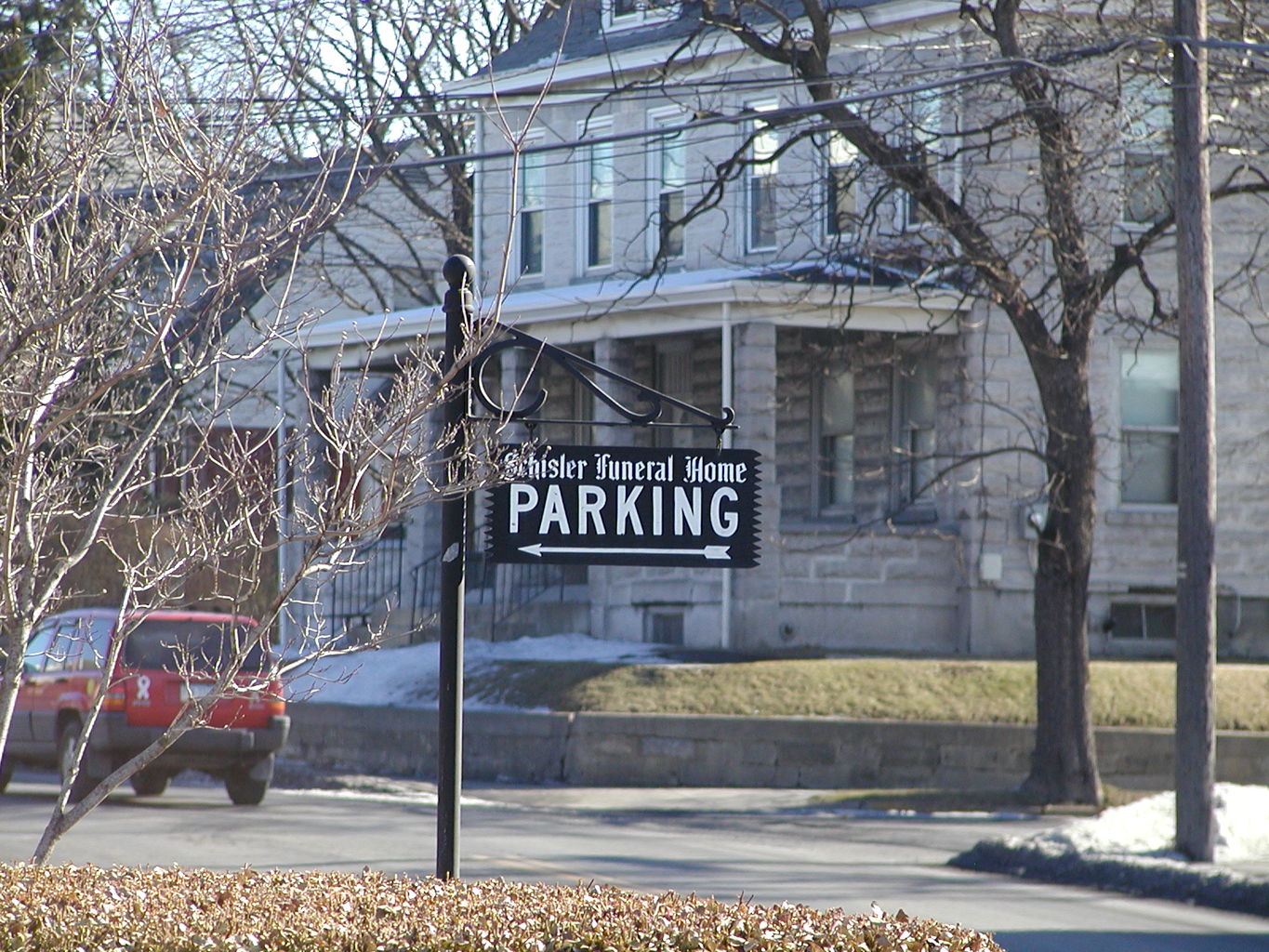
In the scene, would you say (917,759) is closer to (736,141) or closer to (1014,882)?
(1014,882)

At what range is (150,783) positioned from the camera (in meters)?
17.5

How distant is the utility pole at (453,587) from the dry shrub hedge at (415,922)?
0.61 m

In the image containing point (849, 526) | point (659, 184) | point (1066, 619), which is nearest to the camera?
point (1066, 619)

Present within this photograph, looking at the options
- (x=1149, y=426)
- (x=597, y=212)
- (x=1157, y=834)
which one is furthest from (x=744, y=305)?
(x=1157, y=834)

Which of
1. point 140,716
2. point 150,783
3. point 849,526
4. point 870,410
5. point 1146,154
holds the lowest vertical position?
point 150,783

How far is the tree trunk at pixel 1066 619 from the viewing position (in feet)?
53.0

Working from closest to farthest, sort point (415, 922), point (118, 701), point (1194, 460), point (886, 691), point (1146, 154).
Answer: point (415, 922) → point (1194, 460) → point (118, 701) → point (886, 691) → point (1146, 154)

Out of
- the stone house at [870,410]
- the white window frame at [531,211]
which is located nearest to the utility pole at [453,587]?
the stone house at [870,410]

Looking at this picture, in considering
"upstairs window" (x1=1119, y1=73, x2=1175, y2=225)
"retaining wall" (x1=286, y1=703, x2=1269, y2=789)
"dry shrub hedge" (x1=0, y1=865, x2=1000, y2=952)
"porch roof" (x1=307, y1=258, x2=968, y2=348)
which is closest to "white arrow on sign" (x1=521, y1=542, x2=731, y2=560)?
"dry shrub hedge" (x1=0, y1=865, x2=1000, y2=952)

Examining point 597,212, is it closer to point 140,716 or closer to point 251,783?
point 251,783

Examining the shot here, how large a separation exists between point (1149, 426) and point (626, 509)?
1696cm

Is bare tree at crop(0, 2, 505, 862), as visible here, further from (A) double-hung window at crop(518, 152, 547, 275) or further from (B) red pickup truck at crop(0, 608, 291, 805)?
(A) double-hung window at crop(518, 152, 547, 275)

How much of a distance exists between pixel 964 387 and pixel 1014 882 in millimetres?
10322

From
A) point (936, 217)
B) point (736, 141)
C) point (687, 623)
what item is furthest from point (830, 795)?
point (736, 141)
